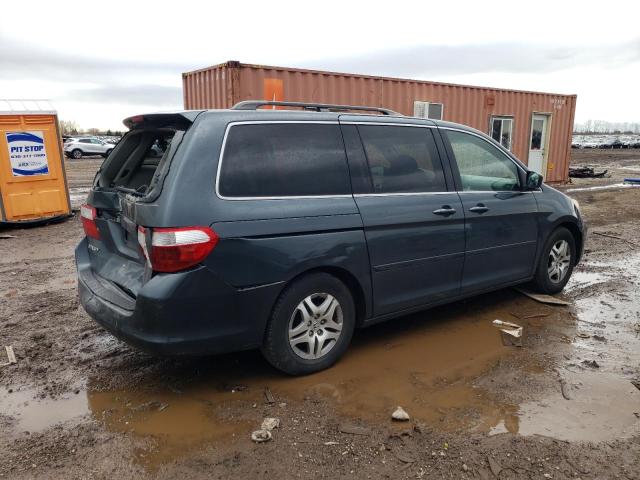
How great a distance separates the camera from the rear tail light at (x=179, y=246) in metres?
2.87

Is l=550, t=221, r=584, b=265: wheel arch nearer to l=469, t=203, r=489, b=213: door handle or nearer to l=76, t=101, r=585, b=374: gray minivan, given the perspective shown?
l=76, t=101, r=585, b=374: gray minivan

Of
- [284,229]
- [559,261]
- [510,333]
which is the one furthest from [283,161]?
[559,261]

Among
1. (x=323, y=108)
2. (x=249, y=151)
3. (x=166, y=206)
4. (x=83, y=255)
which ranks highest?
(x=323, y=108)

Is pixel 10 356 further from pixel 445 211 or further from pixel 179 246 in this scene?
pixel 445 211

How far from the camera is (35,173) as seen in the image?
984 centimetres

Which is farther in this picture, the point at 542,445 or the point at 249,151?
the point at 249,151

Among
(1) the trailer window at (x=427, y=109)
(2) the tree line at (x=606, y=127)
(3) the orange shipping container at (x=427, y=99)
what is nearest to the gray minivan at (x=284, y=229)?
(3) the orange shipping container at (x=427, y=99)

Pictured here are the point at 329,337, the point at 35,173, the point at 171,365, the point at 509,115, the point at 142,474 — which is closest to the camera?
the point at 142,474

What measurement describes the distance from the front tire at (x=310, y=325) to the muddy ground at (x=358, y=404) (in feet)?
0.52

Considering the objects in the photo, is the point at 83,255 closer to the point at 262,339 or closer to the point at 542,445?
the point at 262,339

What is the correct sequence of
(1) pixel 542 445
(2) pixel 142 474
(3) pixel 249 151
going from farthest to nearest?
1. (3) pixel 249 151
2. (1) pixel 542 445
3. (2) pixel 142 474

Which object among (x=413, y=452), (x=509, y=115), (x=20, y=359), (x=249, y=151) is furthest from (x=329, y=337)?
(x=509, y=115)

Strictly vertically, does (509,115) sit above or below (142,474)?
above

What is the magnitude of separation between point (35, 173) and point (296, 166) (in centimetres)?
839
